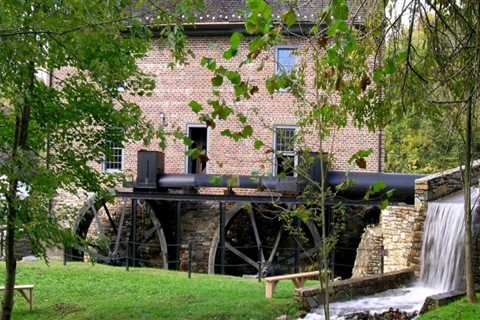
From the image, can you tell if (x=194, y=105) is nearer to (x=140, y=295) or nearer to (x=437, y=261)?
(x=140, y=295)

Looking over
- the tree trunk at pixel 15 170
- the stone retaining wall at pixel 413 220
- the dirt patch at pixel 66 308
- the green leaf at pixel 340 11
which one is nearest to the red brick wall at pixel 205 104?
the stone retaining wall at pixel 413 220

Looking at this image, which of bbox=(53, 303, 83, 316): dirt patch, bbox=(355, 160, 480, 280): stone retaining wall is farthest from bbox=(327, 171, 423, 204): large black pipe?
bbox=(53, 303, 83, 316): dirt patch

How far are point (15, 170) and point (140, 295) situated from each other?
24.5 ft

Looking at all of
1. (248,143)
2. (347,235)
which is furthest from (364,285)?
(248,143)

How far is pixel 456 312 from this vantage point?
27.7 ft

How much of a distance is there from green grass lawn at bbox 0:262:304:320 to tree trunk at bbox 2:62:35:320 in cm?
281

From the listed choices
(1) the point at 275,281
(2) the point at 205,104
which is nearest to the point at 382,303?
(1) the point at 275,281

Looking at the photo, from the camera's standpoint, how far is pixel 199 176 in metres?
18.1

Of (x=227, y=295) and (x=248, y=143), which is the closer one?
(x=227, y=295)

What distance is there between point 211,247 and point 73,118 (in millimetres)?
11595

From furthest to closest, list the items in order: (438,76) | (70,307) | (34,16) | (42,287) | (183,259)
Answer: (183,259)
(42,287)
(70,307)
(438,76)
(34,16)

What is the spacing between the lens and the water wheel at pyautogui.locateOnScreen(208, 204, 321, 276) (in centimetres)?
1855

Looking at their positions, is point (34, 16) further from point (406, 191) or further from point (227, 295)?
point (406, 191)

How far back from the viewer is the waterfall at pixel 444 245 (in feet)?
38.2
